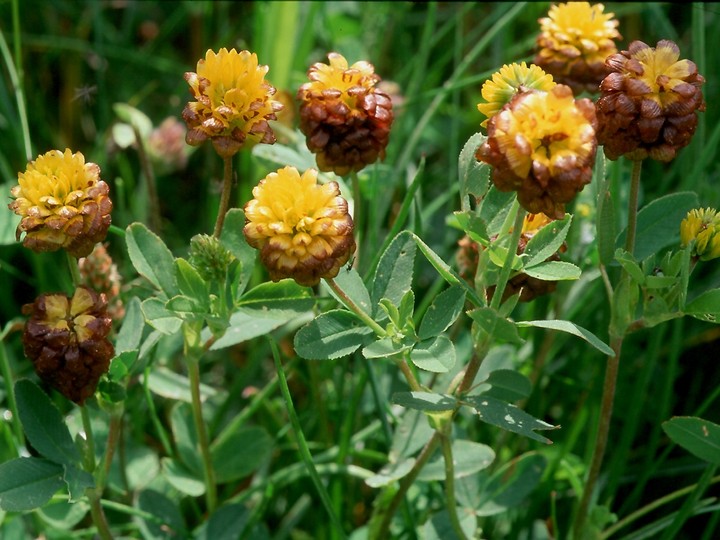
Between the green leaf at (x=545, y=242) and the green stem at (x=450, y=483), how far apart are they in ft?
0.94

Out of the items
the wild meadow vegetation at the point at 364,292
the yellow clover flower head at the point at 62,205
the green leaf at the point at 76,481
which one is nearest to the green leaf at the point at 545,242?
the wild meadow vegetation at the point at 364,292

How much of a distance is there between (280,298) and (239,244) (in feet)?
0.37

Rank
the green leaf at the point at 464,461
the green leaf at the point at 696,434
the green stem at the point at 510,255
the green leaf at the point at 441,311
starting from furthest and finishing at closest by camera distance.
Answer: the green leaf at the point at 464,461 → the green leaf at the point at 696,434 → the green leaf at the point at 441,311 → the green stem at the point at 510,255

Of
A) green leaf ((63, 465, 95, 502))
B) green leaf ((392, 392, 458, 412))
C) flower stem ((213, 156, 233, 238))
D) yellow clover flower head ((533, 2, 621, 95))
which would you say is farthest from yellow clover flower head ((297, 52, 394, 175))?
green leaf ((63, 465, 95, 502))

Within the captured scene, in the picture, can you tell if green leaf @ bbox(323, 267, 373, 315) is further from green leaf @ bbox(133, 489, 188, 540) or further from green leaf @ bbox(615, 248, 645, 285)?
green leaf @ bbox(133, 489, 188, 540)

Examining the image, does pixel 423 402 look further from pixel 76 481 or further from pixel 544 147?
pixel 76 481

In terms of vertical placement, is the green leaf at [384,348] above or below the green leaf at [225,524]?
above

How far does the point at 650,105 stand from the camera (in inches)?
46.0

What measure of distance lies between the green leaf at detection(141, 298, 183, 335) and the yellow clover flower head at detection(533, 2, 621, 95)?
79 centimetres

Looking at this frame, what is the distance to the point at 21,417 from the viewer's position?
4.41 ft

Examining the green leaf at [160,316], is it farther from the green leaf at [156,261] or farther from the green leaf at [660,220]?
the green leaf at [660,220]

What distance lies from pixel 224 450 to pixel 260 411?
0.73 ft

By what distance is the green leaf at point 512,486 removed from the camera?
1528 mm

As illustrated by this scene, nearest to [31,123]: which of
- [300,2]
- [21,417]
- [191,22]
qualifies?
[191,22]
